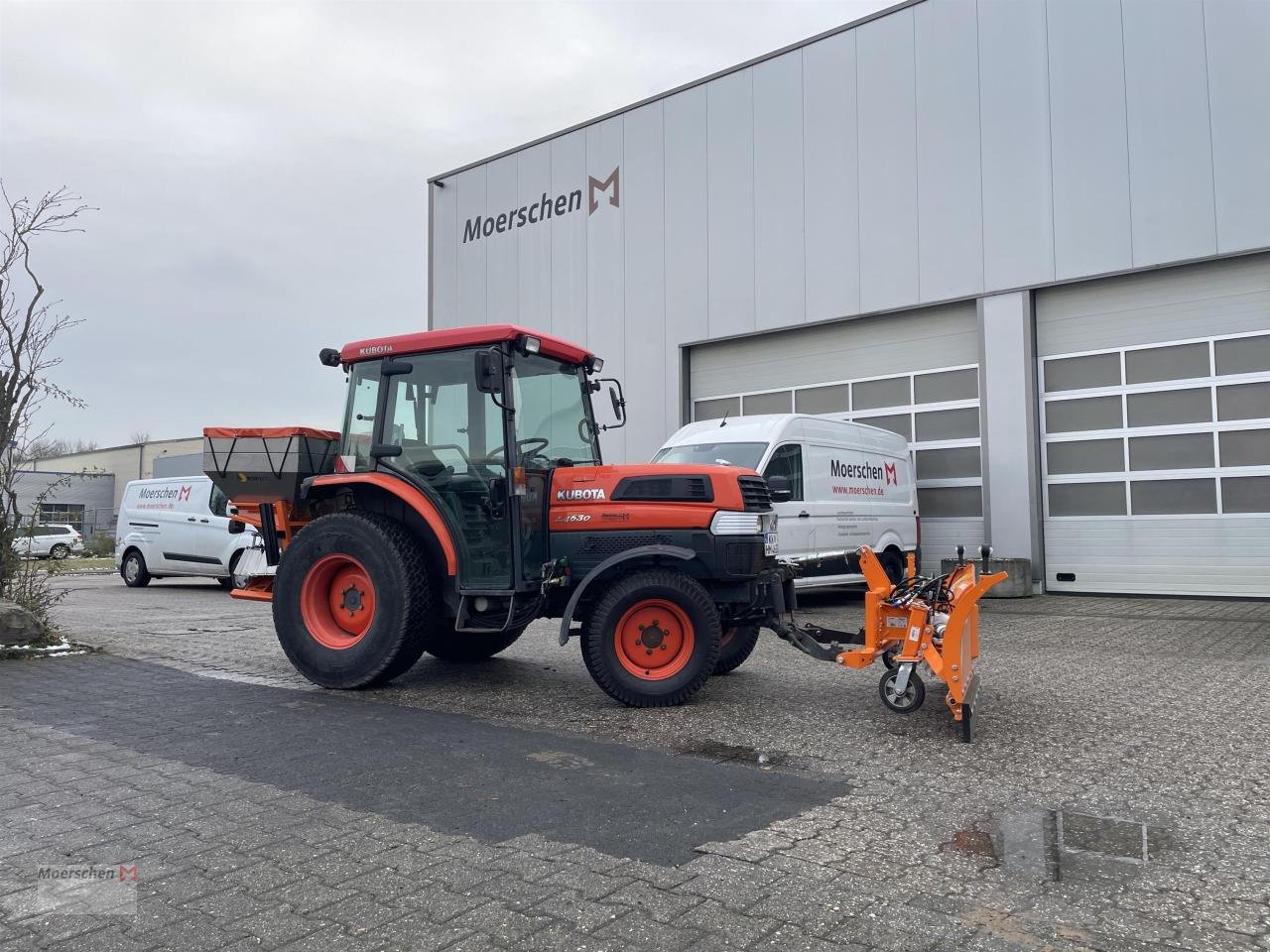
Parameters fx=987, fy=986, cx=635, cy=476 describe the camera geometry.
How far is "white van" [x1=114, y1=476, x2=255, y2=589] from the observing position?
→ 16922 mm

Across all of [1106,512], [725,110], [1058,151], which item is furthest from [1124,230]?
[725,110]

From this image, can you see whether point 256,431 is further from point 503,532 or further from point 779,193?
point 779,193

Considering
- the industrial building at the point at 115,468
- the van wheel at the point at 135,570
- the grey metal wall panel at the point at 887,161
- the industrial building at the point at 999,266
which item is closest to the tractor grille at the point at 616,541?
the industrial building at the point at 999,266

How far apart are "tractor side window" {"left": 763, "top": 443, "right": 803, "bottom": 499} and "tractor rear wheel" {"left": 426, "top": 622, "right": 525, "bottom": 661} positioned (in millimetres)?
4575

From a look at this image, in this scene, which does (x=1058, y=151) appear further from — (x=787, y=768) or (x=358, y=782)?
(x=358, y=782)

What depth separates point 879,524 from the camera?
1316cm

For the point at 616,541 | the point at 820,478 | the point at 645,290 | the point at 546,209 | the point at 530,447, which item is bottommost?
the point at 616,541

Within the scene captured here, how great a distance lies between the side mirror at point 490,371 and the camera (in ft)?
21.0

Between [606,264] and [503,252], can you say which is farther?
[503,252]

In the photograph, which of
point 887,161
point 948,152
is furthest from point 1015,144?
point 887,161

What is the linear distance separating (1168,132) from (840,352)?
5.50 meters

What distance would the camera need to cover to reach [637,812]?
4141mm

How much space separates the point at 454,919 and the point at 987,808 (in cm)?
236

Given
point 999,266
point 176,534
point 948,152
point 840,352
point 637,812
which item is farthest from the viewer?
point 176,534
